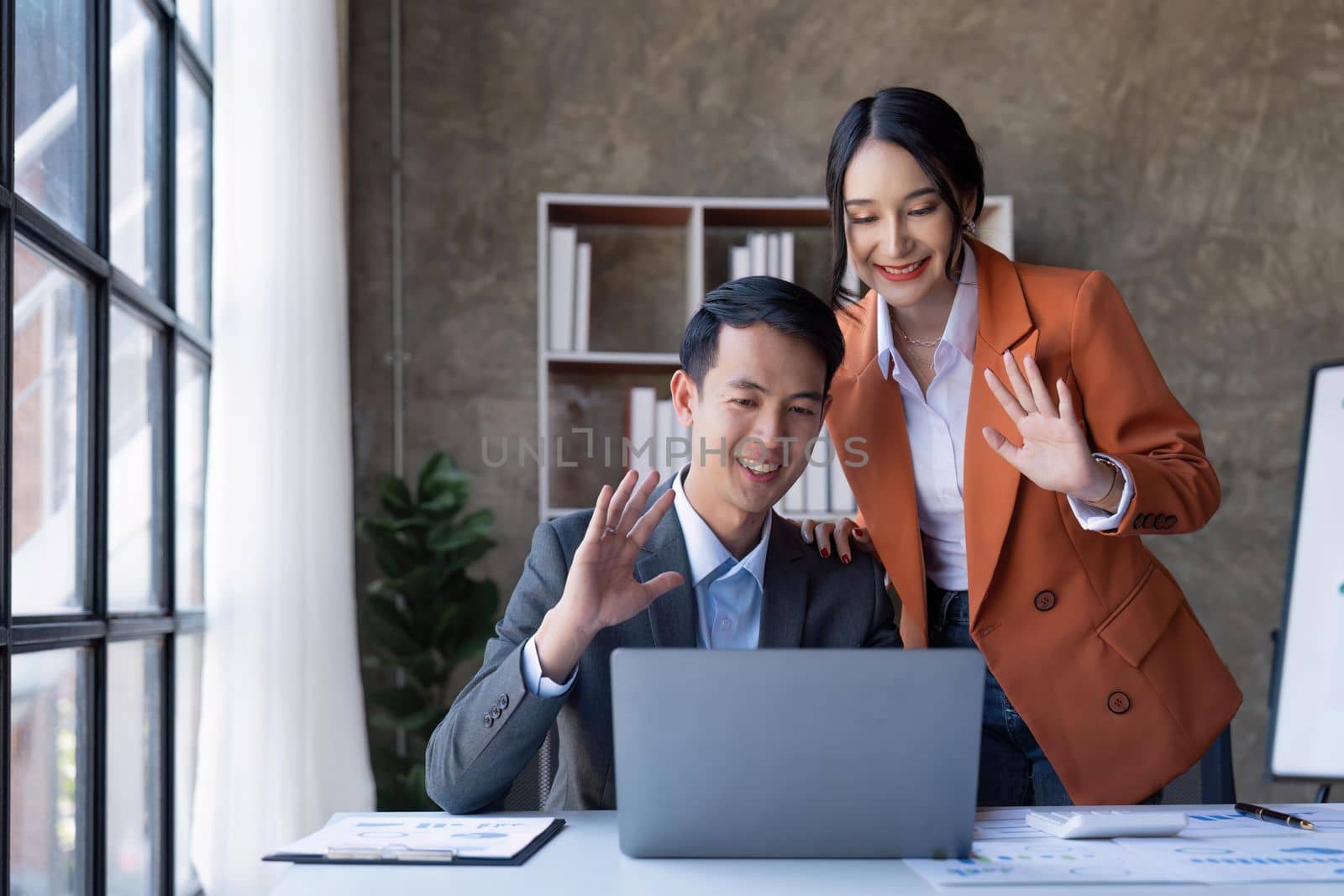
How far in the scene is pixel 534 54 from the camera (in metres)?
3.76

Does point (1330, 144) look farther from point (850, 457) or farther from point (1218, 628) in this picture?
point (850, 457)

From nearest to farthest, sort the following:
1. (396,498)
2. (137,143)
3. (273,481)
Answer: (137,143) → (273,481) → (396,498)

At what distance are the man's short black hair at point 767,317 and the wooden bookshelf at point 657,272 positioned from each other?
5.23ft

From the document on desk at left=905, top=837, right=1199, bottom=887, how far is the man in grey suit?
48cm

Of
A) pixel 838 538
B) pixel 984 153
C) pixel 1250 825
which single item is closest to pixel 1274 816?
pixel 1250 825

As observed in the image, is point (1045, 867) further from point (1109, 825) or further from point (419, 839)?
point (419, 839)

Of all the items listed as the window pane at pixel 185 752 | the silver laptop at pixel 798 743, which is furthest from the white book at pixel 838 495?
the silver laptop at pixel 798 743

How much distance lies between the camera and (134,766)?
2473mm

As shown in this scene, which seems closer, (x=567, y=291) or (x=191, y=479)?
(x=191, y=479)

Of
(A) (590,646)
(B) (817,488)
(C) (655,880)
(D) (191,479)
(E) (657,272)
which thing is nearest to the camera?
(C) (655,880)

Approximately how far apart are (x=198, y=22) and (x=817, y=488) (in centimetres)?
201

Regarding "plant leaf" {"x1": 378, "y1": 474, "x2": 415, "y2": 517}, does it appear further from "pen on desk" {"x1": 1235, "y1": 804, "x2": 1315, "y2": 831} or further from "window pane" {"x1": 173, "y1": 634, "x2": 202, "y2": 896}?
"pen on desk" {"x1": 1235, "y1": 804, "x2": 1315, "y2": 831}

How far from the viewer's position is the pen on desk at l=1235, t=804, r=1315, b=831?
4.37 ft

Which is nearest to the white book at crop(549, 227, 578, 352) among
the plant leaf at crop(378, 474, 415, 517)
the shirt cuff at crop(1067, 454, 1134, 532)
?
the plant leaf at crop(378, 474, 415, 517)
